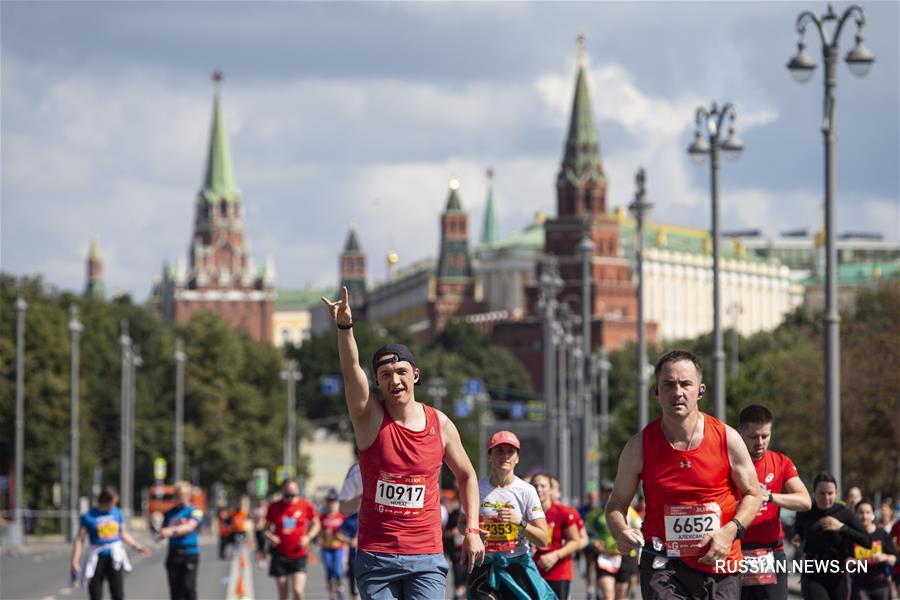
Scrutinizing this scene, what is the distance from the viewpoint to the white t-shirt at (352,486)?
39.5ft

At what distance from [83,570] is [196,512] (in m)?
1.25

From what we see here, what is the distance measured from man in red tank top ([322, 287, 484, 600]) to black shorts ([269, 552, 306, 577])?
36.7 feet

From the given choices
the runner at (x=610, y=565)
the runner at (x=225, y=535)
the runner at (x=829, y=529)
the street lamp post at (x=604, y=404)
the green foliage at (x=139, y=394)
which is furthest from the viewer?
the street lamp post at (x=604, y=404)

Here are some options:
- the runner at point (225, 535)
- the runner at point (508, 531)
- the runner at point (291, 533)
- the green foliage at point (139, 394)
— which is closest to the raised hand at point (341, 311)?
the runner at point (508, 531)

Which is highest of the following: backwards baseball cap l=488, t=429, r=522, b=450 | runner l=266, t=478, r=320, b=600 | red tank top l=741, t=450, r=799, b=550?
backwards baseball cap l=488, t=429, r=522, b=450

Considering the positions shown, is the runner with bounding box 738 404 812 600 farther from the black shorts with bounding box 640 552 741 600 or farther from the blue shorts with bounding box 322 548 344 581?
the blue shorts with bounding box 322 548 344 581

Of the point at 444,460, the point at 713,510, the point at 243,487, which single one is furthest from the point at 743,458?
the point at 243,487

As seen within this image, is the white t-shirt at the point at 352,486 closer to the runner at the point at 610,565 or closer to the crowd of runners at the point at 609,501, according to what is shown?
the crowd of runners at the point at 609,501

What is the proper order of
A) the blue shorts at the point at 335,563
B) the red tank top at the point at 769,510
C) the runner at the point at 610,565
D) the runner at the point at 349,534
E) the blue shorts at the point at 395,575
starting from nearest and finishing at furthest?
the blue shorts at the point at 395,575
the red tank top at the point at 769,510
the runner at the point at 610,565
the runner at the point at 349,534
the blue shorts at the point at 335,563

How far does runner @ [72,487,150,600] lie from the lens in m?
20.4

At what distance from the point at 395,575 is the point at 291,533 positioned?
443 inches

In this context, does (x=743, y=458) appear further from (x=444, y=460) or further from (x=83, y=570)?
(x=83, y=570)

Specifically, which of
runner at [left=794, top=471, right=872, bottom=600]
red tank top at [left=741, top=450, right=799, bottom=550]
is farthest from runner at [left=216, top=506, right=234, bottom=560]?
red tank top at [left=741, top=450, right=799, bottom=550]

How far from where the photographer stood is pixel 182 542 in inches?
811
